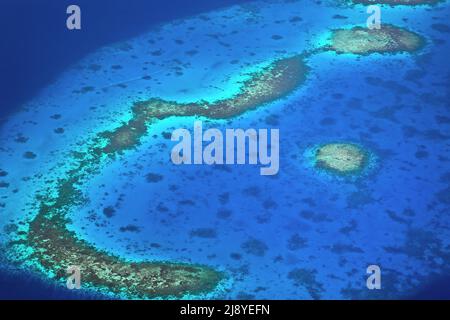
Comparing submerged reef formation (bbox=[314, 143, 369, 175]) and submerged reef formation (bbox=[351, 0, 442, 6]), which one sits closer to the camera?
submerged reef formation (bbox=[314, 143, 369, 175])

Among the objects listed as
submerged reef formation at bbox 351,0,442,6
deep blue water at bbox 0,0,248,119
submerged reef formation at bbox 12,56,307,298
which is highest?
submerged reef formation at bbox 351,0,442,6

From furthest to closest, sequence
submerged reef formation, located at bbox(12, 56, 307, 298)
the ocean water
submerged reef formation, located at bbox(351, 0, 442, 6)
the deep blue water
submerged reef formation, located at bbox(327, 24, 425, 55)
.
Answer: submerged reef formation, located at bbox(351, 0, 442, 6) < submerged reef formation, located at bbox(327, 24, 425, 55) < the deep blue water < the ocean water < submerged reef formation, located at bbox(12, 56, 307, 298)

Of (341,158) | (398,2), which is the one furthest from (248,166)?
(398,2)

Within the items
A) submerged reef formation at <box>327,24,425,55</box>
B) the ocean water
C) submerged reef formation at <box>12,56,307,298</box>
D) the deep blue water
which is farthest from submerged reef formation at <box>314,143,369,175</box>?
the deep blue water

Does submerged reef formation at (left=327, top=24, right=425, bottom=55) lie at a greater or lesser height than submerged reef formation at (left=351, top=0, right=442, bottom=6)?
lesser

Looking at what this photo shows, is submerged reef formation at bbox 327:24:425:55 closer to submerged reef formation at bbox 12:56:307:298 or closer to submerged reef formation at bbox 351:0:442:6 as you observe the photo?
submerged reef formation at bbox 351:0:442:6

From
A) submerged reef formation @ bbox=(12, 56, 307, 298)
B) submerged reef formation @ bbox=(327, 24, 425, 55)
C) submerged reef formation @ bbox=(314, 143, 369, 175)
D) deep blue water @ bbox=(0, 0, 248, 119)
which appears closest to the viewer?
submerged reef formation @ bbox=(12, 56, 307, 298)
